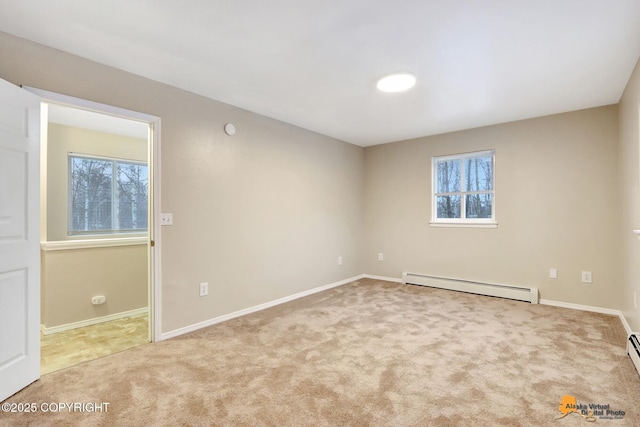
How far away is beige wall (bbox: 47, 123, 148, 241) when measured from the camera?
335 cm

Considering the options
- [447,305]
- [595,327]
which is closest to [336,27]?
[447,305]

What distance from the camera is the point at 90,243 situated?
132 inches

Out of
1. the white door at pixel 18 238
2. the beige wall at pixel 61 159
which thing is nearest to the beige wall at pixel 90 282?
the beige wall at pixel 61 159

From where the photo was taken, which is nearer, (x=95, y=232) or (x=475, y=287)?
(x=95, y=232)

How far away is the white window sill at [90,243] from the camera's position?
309 cm

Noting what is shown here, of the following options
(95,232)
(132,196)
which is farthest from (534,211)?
(95,232)

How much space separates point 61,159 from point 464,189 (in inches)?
200

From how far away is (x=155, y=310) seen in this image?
8.95 feet

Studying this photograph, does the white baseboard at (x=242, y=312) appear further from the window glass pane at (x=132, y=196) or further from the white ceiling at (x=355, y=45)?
the white ceiling at (x=355, y=45)

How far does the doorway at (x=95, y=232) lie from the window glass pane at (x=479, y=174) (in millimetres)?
3973

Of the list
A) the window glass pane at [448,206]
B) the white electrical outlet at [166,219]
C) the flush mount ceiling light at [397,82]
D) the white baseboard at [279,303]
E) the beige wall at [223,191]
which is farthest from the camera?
the window glass pane at [448,206]

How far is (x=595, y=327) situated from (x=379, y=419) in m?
2.65

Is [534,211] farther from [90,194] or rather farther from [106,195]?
[90,194]

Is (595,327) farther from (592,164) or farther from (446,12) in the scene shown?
(446,12)
